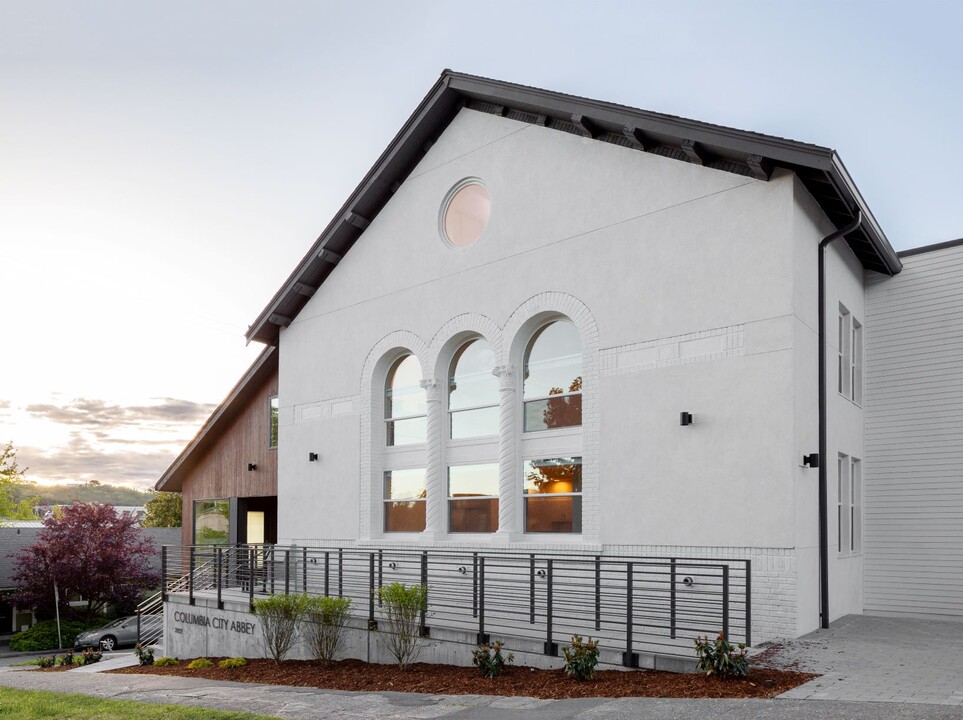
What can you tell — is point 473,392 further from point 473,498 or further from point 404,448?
point 404,448

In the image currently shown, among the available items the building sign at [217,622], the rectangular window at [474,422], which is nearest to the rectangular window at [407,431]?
the rectangular window at [474,422]

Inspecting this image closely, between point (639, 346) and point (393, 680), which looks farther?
point (639, 346)

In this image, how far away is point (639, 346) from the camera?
13031 millimetres

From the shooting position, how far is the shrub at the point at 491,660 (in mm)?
11039

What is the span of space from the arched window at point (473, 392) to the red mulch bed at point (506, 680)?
4449 mm

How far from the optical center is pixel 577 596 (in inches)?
513

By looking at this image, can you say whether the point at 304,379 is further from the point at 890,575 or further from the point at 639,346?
the point at 890,575

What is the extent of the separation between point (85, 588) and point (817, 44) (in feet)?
99.7

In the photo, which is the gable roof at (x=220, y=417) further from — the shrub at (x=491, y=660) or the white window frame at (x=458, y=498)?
the shrub at (x=491, y=660)

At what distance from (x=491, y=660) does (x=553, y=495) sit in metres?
3.70

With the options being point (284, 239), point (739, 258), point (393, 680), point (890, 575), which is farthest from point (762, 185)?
point (284, 239)

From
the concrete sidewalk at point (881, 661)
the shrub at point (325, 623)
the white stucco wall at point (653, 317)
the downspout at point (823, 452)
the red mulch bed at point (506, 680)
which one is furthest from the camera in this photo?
the shrub at point (325, 623)

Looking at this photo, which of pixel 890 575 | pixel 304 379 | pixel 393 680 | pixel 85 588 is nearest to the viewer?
pixel 393 680

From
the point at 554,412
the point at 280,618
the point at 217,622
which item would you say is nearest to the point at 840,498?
the point at 554,412
